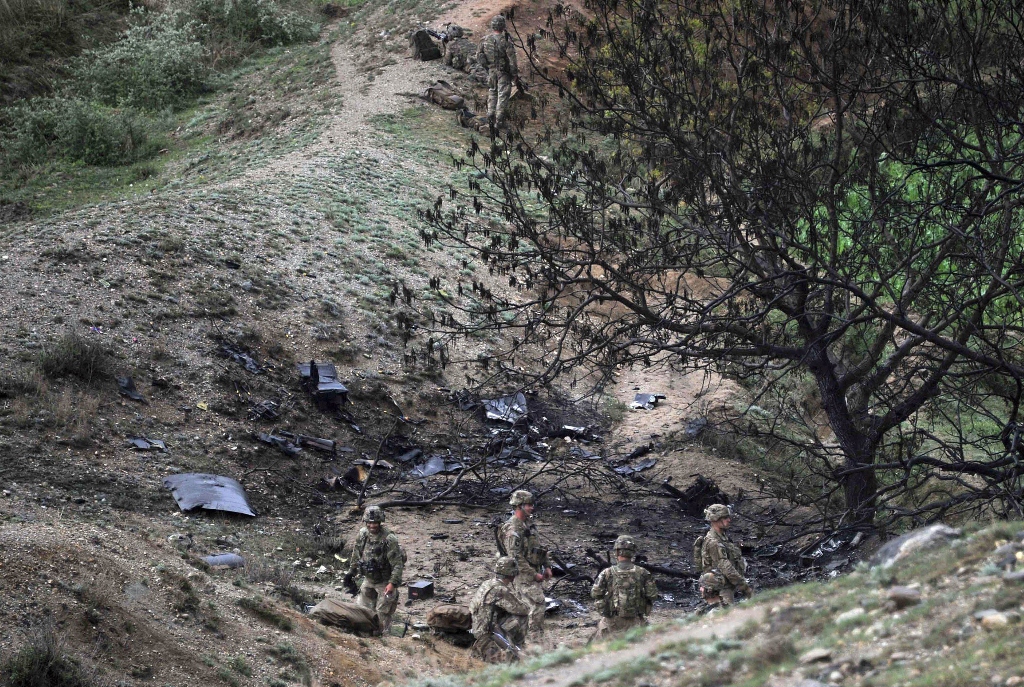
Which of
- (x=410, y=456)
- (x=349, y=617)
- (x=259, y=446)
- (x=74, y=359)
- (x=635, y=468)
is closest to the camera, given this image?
(x=349, y=617)

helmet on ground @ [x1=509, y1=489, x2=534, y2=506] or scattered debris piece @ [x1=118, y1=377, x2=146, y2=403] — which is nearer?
helmet on ground @ [x1=509, y1=489, x2=534, y2=506]

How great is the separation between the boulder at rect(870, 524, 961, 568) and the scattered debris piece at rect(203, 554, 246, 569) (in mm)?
6072

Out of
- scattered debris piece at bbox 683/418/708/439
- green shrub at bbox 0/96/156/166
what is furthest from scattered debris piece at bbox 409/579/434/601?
green shrub at bbox 0/96/156/166

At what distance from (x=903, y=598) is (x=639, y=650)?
154 centimetres

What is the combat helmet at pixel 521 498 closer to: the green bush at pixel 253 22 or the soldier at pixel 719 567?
the soldier at pixel 719 567

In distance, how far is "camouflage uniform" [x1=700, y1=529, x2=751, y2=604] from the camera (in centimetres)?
796

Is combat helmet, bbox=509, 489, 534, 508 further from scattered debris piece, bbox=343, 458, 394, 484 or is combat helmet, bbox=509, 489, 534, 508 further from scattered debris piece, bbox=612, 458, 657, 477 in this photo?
scattered debris piece, bbox=612, 458, 657, 477

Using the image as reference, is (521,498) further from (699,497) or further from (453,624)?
(699,497)

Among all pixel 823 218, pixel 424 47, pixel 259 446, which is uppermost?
pixel 424 47

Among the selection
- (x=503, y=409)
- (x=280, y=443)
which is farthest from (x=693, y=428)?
(x=280, y=443)

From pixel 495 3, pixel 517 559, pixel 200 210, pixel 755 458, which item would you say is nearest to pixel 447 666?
pixel 517 559

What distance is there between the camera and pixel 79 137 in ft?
87.9

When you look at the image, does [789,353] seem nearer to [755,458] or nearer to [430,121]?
[755,458]

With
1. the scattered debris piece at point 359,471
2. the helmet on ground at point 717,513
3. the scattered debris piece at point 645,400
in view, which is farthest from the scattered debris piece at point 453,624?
the scattered debris piece at point 645,400
